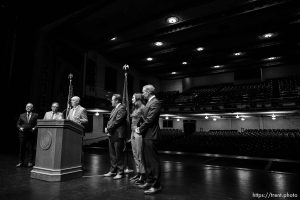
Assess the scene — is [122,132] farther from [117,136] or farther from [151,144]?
[151,144]

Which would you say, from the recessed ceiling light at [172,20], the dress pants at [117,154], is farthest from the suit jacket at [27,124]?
the recessed ceiling light at [172,20]

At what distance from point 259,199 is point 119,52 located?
12719 mm

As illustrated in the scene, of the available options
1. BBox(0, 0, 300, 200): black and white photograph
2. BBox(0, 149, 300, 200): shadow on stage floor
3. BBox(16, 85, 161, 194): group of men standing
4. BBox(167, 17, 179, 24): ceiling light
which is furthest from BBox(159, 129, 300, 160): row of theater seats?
BBox(167, 17, 179, 24): ceiling light

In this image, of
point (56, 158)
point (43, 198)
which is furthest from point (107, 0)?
point (43, 198)

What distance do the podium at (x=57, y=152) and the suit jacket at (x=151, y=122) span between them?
58.6 inches

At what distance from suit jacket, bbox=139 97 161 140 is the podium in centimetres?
149

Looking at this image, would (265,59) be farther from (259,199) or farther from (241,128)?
(259,199)

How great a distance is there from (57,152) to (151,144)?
1694 millimetres

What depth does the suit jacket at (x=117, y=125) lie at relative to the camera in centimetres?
355

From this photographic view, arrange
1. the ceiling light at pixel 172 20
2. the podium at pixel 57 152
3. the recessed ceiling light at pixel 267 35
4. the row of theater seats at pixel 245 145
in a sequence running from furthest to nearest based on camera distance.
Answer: the recessed ceiling light at pixel 267 35 → the ceiling light at pixel 172 20 → the row of theater seats at pixel 245 145 → the podium at pixel 57 152

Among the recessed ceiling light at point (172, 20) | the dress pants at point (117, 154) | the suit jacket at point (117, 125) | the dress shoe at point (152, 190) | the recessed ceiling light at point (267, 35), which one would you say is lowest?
the dress shoe at point (152, 190)

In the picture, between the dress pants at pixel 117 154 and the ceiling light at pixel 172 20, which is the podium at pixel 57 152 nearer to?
the dress pants at pixel 117 154

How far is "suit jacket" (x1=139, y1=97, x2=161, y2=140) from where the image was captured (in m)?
2.71

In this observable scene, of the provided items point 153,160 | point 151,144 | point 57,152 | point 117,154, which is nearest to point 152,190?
point 153,160
